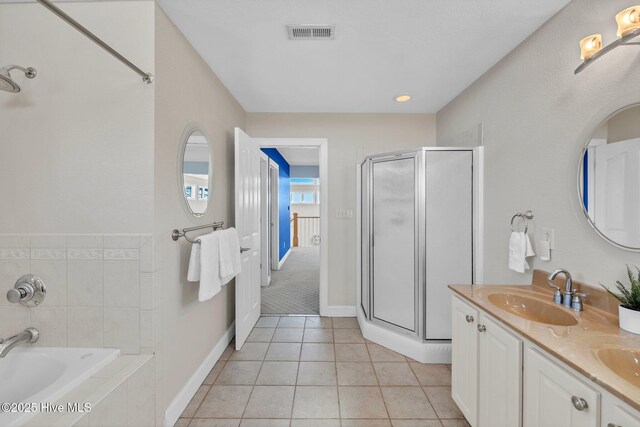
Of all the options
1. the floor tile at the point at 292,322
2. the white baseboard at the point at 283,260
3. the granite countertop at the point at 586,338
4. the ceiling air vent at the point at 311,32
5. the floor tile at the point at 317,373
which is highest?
the ceiling air vent at the point at 311,32

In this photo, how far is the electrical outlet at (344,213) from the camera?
3201mm

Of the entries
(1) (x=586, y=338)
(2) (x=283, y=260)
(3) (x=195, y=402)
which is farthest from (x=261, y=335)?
(2) (x=283, y=260)

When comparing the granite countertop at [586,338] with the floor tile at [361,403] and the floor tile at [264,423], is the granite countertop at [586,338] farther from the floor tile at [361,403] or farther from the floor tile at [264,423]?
the floor tile at [264,423]

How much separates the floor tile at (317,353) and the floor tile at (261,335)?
0.41 m

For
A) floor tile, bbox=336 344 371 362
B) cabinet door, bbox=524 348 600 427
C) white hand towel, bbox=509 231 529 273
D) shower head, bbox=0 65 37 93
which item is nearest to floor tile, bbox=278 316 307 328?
floor tile, bbox=336 344 371 362

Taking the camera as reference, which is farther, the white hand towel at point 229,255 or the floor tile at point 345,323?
the floor tile at point 345,323

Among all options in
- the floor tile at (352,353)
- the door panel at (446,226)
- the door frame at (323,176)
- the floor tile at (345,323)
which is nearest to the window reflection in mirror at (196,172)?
the door frame at (323,176)

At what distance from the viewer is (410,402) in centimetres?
184

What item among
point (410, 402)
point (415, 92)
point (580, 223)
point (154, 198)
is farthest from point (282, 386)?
point (415, 92)

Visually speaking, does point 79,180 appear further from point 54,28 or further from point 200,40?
point 200,40

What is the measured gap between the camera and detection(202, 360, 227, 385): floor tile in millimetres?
2047

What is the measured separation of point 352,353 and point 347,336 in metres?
0.31

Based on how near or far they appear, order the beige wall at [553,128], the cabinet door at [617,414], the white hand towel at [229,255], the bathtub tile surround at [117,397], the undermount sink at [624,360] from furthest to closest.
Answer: the white hand towel at [229,255], the beige wall at [553,128], the bathtub tile surround at [117,397], the undermount sink at [624,360], the cabinet door at [617,414]

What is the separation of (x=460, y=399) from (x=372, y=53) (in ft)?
7.69
